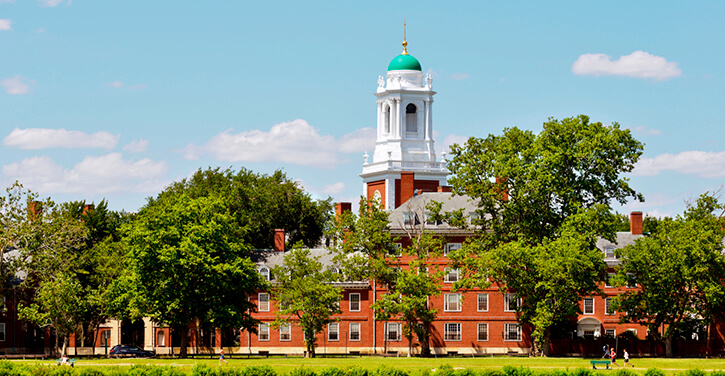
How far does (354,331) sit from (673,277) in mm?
26726

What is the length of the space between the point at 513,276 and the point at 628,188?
10.4m

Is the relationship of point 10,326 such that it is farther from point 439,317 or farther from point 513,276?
point 513,276

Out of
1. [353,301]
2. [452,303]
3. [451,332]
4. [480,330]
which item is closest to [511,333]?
[480,330]

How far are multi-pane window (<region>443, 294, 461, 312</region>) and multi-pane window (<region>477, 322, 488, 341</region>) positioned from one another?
82.9 inches

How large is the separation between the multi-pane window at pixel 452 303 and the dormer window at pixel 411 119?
30704 millimetres

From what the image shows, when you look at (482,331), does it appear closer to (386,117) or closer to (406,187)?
(406,187)

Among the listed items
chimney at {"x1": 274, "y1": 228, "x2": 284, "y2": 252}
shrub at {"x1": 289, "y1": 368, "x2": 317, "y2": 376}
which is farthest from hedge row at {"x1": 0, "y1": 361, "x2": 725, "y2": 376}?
chimney at {"x1": 274, "y1": 228, "x2": 284, "y2": 252}

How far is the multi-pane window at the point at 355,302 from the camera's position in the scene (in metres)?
91.4

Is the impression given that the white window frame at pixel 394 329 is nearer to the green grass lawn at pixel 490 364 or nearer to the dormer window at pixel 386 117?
the green grass lawn at pixel 490 364

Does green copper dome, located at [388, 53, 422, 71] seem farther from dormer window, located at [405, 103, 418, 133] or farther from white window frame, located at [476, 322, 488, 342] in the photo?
white window frame, located at [476, 322, 488, 342]

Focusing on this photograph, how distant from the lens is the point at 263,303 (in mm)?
93562

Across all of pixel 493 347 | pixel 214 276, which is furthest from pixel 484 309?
pixel 214 276

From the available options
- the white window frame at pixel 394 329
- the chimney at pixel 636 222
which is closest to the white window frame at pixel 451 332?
the white window frame at pixel 394 329

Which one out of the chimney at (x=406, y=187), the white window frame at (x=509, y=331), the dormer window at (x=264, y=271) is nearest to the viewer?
the white window frame at (x=509, y=331)
